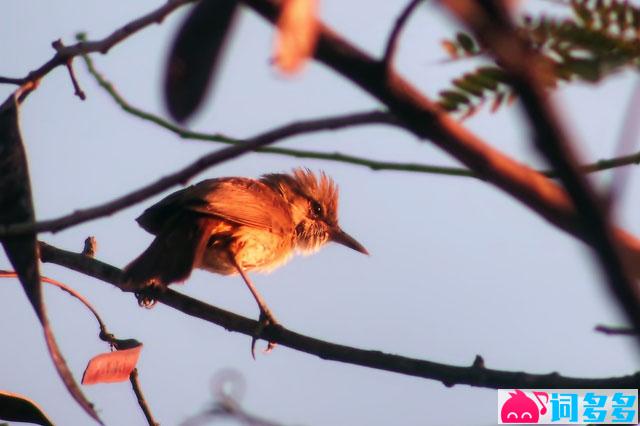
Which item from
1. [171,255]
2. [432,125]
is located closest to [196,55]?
[432,125]

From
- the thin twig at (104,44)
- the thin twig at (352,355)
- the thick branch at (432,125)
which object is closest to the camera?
the thick branch at (432,125)

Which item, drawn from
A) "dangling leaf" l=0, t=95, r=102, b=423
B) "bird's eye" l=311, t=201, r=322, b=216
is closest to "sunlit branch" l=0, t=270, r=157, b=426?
"dangling leaf" l=0, t=95, r=102, b=423

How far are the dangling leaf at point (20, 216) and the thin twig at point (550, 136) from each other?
978 millimetres

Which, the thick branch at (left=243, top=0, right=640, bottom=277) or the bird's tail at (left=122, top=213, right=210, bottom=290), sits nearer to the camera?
the thick branch at (left=243, top=0, right=640, bottom=277)

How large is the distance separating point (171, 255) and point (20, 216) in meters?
3.71

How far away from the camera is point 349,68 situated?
816mm

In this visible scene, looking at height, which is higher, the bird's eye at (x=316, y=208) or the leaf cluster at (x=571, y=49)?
the bird's eye at (x=316, y=208)

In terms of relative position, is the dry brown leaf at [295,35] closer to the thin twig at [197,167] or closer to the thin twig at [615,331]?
the thin twig at [197,167]

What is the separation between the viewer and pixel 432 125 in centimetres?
82

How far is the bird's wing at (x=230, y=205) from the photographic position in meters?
5.94

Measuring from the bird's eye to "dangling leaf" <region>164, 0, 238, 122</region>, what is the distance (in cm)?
714

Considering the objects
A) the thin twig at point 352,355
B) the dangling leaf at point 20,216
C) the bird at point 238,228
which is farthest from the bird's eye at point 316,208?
the dangling leaf at point 20,216

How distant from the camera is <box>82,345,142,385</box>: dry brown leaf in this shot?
3.29 metres

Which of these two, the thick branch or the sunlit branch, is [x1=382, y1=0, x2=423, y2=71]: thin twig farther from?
the sunlit branch
